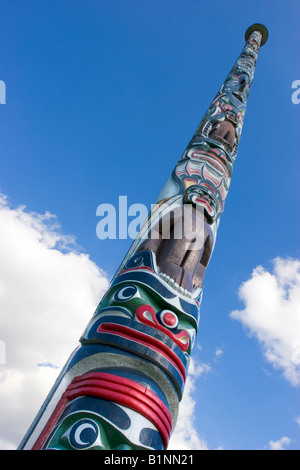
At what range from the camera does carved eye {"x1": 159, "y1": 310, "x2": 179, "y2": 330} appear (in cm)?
318

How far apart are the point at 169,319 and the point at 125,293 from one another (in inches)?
17.9

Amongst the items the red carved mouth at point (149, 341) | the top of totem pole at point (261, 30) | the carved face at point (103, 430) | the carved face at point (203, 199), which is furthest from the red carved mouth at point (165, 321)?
the top of totem pole at point (261, 30)

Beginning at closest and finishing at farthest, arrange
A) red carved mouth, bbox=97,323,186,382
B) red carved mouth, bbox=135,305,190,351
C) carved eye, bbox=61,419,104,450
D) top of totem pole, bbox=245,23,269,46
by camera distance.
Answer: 1. carved eye, bbox=61,419,104,450
2. red carved mouth, bbox=97,323,186,382
3. red carved mouth, bbox=135,305,190,351
4. top of totem pole, bbox=245,23,269,46

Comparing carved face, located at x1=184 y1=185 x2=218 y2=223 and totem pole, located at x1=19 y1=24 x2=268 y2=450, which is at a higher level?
carved face, located at x1=184 y1=185 x2=218 y2=223

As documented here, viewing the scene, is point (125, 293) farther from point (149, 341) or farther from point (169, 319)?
point (149, 341)

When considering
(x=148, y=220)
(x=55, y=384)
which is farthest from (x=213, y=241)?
(x=55, y=384)

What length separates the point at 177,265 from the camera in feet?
13.2

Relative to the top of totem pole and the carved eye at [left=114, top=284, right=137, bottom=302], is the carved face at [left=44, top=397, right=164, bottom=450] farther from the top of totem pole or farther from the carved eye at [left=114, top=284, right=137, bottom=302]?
the top of totem pole

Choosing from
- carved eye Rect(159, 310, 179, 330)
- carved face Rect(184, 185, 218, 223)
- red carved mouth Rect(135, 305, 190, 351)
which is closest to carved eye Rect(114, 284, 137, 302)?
red carved mouth Rect(135, 305, 190, 351)

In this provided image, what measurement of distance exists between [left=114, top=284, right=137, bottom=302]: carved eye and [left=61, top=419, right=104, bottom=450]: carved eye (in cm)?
108
